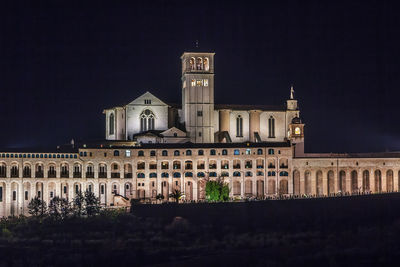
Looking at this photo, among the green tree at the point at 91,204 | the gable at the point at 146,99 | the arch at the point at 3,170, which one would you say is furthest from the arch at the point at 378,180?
the arch at the point at 3,170

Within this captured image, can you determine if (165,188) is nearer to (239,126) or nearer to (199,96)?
(199,96)

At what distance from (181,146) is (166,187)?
5.40 m

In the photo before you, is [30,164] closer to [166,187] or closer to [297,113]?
[166,187]

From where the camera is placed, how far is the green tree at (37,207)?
113 m

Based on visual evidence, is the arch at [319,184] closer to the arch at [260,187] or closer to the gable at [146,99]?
the arch at [260,187]

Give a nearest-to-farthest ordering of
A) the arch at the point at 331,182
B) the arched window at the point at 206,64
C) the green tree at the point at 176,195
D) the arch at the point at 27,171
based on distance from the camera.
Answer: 1. the green tree at the point at 176,195
2. the arch at the point at 27,171
3. the arch at the point at 331,182
4. the arched window at the point at 206,64

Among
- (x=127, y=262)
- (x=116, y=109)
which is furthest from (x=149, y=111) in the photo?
(x=127, y=262)

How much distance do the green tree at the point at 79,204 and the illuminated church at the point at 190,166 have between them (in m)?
3.25

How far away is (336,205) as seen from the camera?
11250 centimetres

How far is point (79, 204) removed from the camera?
371 feet

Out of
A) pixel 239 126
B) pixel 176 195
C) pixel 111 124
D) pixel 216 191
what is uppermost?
pixel 111 124

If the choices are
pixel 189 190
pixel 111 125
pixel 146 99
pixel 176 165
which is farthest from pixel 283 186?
pixel 111 125

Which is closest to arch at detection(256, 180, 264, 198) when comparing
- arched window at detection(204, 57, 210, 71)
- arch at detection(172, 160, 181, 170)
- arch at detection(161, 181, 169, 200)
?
arch at detection(172, 160, 181, 170)

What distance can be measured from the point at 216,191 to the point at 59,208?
1808cm
